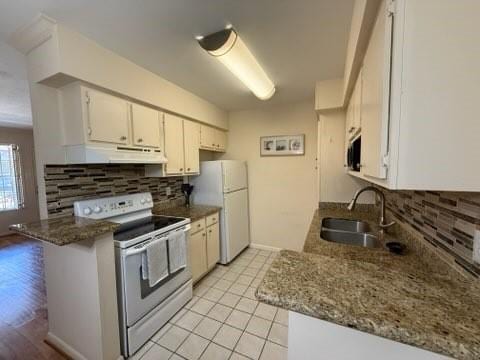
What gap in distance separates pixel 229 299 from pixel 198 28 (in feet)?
8.35

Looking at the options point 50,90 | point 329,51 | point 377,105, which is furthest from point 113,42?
point 377,105

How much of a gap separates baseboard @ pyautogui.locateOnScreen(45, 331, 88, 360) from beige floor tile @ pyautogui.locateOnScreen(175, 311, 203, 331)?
2.42 feet

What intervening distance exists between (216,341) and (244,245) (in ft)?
5.87

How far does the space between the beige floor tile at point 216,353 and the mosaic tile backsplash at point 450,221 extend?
5.32ft

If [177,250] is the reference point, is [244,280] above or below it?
below

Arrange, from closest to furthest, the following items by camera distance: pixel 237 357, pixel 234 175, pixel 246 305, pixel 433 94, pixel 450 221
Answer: pixel 433 94
pixel 450 221
pixel 237 357
pixel 246 305
pixel 234 175

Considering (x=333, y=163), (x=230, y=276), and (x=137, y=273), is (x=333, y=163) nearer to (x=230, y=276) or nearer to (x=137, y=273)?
(x=230, y=276)

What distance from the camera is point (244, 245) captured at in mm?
3531

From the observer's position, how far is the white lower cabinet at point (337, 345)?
2.05 ft

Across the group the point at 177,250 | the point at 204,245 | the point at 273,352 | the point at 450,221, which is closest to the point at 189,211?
the point at 204,245

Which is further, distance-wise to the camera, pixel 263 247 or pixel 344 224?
pixel 263 247

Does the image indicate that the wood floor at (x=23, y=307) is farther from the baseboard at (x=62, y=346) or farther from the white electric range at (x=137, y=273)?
the white electric range at (x=137, y=273)

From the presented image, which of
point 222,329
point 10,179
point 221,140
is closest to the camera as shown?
point 222,329

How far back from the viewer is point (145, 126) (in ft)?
7.10
